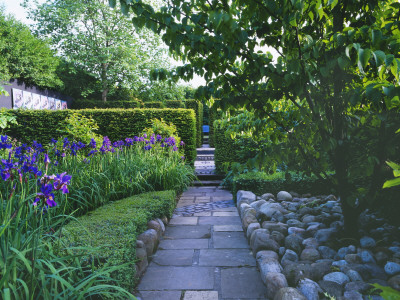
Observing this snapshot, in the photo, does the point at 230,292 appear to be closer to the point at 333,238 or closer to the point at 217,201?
the point at 333,238

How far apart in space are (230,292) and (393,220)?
6.44 ft

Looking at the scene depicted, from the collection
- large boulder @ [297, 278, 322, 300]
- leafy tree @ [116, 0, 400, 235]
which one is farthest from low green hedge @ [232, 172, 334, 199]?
large boulder @ [297, 278, 322, 300]

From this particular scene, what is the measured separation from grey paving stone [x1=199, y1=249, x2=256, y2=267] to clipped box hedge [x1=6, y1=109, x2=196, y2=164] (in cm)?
563

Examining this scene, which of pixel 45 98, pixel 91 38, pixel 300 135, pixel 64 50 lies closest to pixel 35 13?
pixel 64 50

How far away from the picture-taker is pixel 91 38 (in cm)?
1658

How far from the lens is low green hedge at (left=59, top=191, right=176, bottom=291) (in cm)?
214

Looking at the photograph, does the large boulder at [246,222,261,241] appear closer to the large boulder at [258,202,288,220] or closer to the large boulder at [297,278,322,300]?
the large boulder at [258,202,288,220]

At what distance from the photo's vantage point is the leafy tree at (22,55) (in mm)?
12461

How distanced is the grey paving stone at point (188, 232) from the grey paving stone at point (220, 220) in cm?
19

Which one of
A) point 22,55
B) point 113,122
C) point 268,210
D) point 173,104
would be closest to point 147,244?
point 268,210

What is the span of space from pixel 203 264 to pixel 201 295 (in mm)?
593

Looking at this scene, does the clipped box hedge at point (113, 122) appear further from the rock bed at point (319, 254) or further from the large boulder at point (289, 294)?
the large boulder at point (289, 294)

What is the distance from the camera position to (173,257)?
10.4 feet

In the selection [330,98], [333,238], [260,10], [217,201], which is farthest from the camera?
[217,201]
